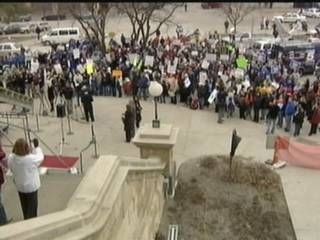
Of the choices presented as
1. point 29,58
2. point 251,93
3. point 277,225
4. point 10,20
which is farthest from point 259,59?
point 10,20

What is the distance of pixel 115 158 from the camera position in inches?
282

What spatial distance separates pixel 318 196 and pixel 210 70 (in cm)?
1169

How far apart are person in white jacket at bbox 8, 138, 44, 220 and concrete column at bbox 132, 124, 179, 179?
4.29m

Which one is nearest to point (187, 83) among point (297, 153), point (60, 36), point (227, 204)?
point (297, 153)

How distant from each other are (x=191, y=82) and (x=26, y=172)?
16449 mm

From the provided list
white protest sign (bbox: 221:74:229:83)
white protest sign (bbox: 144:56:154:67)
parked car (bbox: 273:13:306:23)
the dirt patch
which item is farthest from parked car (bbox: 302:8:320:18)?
the dirt patch

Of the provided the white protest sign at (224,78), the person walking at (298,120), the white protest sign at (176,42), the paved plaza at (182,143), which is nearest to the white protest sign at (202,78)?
the white protest sign at (224,78)

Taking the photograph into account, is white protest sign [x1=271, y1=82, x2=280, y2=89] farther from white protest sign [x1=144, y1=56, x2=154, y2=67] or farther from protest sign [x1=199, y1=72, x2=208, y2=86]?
white protest sign [x1=144, y1=56, x2=154, y2=67]

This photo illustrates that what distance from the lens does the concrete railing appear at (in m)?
4.75

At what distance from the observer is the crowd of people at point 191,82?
759 inches

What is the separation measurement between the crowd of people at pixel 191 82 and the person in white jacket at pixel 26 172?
12021 millimetres

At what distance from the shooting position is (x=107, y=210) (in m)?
5.78

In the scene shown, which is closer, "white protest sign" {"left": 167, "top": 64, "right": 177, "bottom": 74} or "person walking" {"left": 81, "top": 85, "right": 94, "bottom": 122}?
"person walking" {"left": 81, "top": 85, "right": 94, "bottom": 122}

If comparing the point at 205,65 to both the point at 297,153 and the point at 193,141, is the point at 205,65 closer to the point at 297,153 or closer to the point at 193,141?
the point at 193,141
